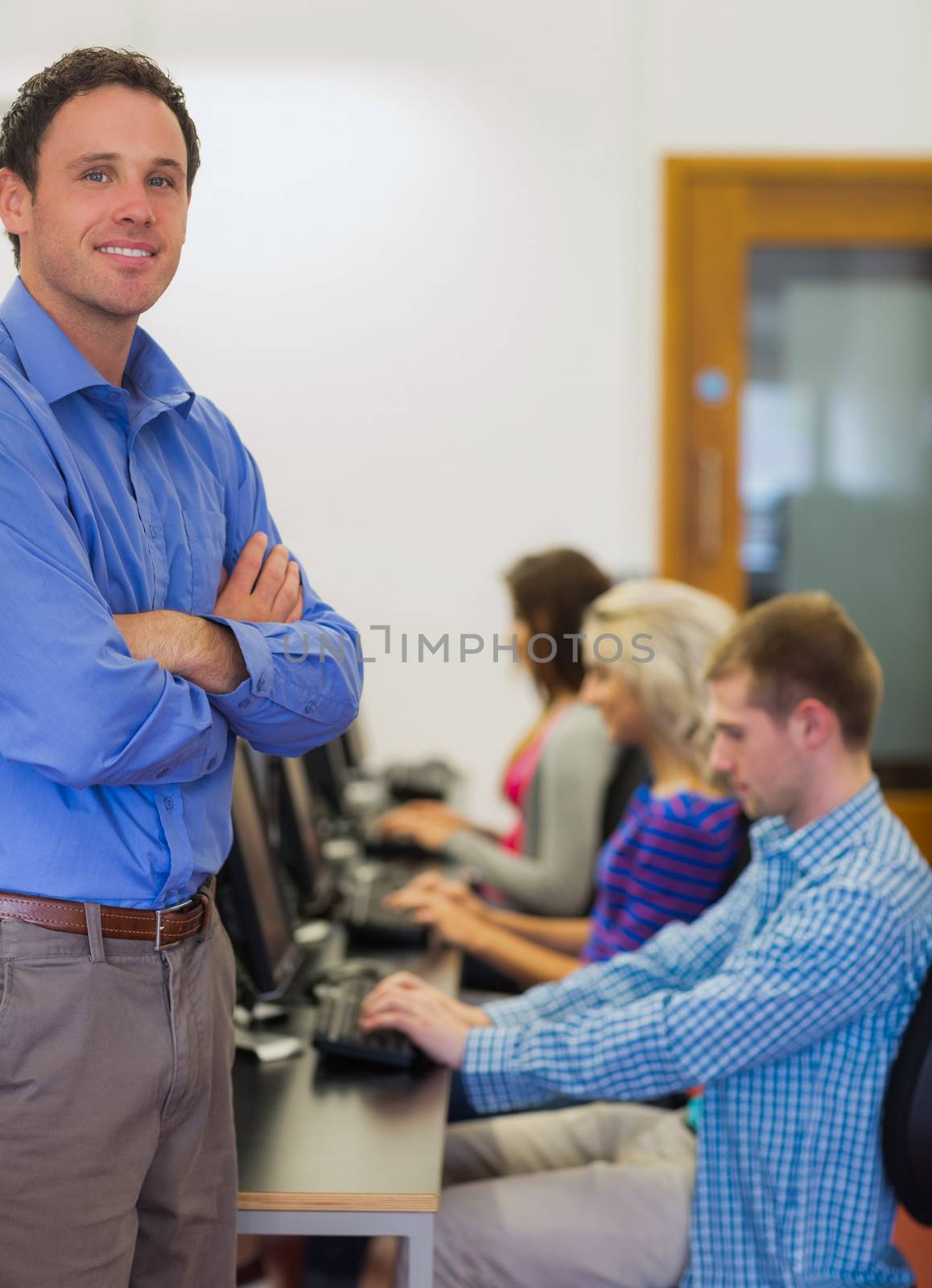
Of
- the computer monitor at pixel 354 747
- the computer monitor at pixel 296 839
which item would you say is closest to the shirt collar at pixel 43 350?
the computer monitor at pixel 296 839

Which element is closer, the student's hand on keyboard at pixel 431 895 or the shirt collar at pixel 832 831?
the shirt collar at pixel 832 831

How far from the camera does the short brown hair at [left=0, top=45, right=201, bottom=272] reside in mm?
1320

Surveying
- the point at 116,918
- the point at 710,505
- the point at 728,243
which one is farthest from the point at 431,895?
the point at 728,243

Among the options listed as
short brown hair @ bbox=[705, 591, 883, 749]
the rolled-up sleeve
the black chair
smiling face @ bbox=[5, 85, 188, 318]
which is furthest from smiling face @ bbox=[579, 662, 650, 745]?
smiling face @ bbox=[5, 85, 188, 318]

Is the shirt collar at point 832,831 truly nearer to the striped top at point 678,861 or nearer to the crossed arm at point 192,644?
the striped top at point 678,861

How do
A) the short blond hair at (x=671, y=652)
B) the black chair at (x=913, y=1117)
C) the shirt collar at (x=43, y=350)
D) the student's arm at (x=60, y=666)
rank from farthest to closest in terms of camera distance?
the short blond hair at (x=671, y=652)
the black chair at (x=913, y=1117)
the shirt collar at (x=43, y=350)
the student's arm at (x=60, y=666)

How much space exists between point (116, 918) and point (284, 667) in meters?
0.28

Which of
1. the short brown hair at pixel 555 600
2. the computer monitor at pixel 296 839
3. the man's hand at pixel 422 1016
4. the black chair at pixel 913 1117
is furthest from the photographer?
the short brown hair at pixel 555 600

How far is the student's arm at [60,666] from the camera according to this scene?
1.16 meters

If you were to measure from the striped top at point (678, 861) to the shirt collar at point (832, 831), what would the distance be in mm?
465

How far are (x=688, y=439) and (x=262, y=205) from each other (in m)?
3.34

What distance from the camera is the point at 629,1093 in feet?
5.61

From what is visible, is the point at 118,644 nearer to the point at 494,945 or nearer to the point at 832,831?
the point at 832,831

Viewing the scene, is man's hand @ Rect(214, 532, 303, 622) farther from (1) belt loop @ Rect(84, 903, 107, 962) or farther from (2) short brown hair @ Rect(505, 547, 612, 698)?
(2) short brown hair @ Rect(505, 547, 612, 698)
